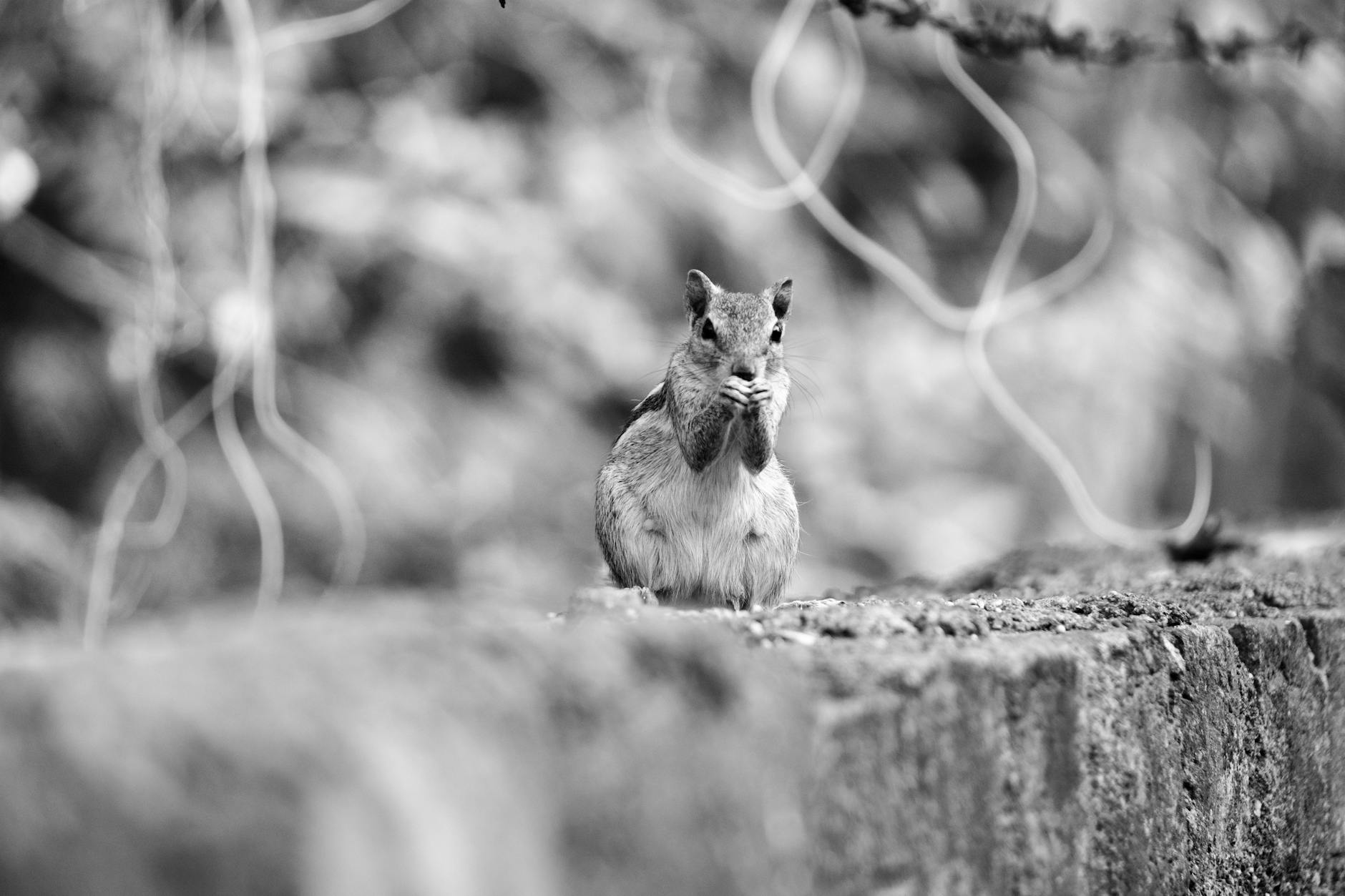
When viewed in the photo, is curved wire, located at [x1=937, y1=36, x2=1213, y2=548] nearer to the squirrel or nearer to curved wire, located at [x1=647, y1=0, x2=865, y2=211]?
curved wire, located at [x1=647, y1=0, x2=865, y2=211]

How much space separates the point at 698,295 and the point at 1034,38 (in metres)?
0.84

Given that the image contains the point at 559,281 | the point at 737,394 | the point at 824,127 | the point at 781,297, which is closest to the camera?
the point at 737,394

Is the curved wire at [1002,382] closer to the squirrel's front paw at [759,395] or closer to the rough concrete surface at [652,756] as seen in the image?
the squirrel's front paw at [759,395]

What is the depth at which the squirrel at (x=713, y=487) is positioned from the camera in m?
1.60

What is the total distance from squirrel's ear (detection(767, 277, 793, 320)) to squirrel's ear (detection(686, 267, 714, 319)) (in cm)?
7

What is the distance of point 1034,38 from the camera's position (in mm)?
2197

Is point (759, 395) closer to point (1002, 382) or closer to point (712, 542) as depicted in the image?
point (712, 542)

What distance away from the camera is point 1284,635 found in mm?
1532

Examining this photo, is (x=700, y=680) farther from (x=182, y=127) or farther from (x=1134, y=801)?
(x=182, y=127)

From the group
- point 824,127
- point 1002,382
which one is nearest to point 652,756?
point 824,127

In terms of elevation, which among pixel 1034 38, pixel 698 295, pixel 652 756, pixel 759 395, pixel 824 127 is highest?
pixel 824 127

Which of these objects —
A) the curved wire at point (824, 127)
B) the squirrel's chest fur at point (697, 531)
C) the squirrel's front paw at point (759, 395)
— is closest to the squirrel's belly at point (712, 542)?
the squirrel's chest fur at point (697, 531)

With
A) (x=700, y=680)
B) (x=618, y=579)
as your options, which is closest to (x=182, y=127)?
(x=618, y=579)

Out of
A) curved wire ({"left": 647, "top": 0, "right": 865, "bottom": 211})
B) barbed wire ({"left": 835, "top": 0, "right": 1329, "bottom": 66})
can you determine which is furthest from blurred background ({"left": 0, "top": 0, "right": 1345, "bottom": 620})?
barbed wire ({"left": 835, "top": 0, "right": 1329, "bottom": 66})
